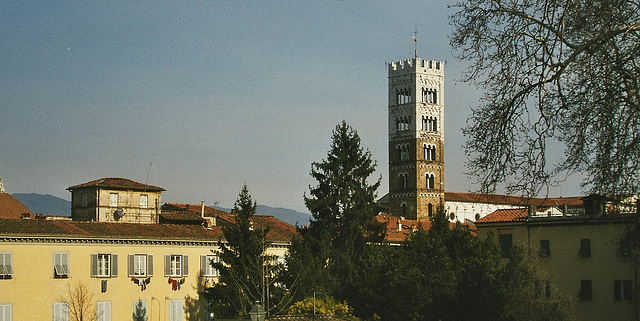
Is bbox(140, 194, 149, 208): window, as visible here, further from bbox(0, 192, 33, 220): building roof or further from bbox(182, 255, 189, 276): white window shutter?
bbox(0, 192, 33, 220): building roof

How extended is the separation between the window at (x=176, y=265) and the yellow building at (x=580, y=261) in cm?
1805

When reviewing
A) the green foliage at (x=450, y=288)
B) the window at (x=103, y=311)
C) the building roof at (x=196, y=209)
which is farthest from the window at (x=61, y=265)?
the building roof at (x=196, y=209)

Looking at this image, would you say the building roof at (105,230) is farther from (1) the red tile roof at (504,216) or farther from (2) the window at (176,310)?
(1) the red tile roof at (504,216)

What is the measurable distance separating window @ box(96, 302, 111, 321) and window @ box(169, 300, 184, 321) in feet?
14.1

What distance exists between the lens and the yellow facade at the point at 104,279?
48.5 metres

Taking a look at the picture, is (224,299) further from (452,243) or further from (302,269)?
(452,243)

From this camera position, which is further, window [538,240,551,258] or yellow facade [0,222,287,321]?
window [538,240,551,258]

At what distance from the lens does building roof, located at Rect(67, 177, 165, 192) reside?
64750 mm

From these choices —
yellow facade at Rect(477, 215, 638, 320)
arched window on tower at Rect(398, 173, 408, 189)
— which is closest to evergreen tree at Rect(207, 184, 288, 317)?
yellow facade at Rect(477, 215, 638, 320)

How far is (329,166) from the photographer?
6269cm

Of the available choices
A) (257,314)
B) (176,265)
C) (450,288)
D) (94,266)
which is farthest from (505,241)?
(257,314)

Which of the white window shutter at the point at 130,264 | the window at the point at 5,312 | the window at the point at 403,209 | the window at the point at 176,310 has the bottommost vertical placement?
the window at the point at 176,310

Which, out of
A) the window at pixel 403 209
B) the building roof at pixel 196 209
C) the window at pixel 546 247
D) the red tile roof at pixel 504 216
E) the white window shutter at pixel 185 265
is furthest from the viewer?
the window at pixel 403 209

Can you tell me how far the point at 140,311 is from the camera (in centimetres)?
5331
